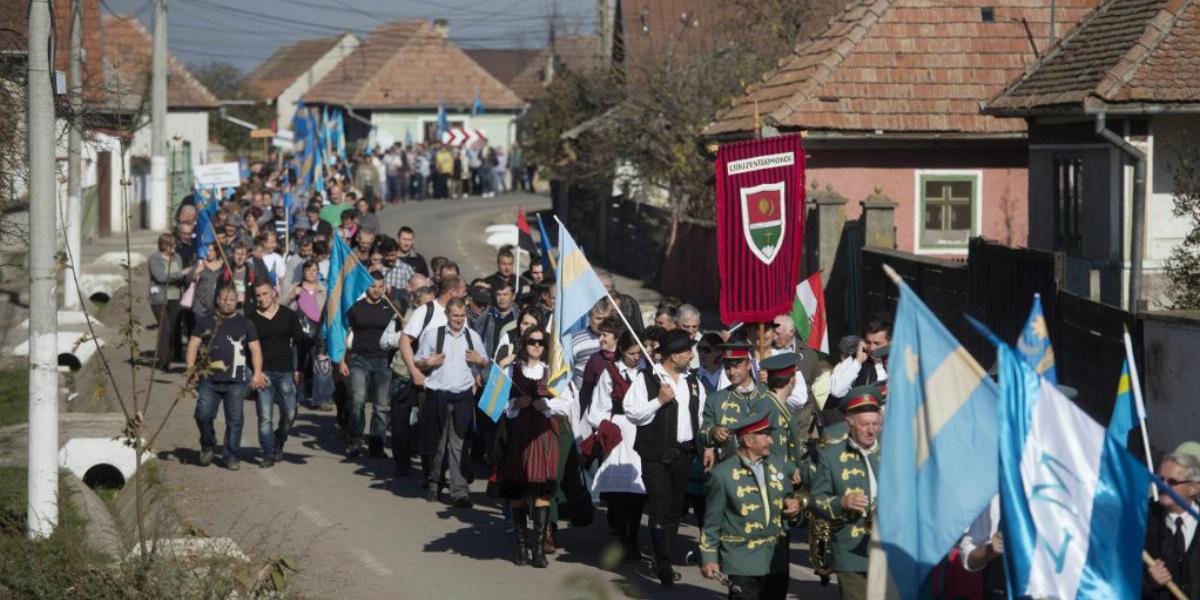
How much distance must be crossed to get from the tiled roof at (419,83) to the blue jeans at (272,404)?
61730 millimetres

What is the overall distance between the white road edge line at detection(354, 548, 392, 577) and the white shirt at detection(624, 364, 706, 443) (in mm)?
1929

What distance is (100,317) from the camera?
93.4ft

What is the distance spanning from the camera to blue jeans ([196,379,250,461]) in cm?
1611

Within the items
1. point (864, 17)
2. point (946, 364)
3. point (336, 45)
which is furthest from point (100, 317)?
point (336, 45)

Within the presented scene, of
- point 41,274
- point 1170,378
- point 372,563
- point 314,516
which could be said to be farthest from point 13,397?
point 1170,378

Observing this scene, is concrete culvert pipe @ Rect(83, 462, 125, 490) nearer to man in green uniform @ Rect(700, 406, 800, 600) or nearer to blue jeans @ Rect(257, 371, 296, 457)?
blue jeans @ Rect(257, 371, 296, 457)

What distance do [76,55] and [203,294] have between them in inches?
196

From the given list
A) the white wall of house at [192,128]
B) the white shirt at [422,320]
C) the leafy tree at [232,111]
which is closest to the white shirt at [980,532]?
the white shirt at [422,320]

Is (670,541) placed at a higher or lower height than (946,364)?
lower

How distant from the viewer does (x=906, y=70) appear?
1038 inches

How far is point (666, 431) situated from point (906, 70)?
15.8 metres

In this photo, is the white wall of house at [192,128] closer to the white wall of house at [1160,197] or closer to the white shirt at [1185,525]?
the white wall of house at [1160,197]

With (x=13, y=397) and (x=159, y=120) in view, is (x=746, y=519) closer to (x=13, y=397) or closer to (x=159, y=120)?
(x=13, y=397)

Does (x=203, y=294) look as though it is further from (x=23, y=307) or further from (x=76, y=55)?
(x=23, y=307)
